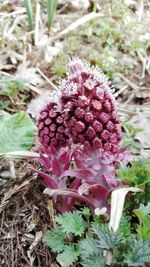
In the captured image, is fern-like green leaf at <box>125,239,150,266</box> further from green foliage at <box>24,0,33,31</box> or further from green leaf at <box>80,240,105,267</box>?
green foliage at <box>24,0,33,31</box>

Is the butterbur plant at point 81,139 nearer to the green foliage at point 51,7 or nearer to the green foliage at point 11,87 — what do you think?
the green foliage at point 11,87

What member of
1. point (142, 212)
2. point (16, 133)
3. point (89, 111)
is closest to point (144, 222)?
point (142, 212)

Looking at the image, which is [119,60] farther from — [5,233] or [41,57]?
[5,233]

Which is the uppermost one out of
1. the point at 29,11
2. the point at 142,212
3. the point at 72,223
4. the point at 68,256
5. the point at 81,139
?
the point at 29,11

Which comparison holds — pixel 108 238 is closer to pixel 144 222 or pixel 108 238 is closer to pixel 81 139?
pixel 144 222

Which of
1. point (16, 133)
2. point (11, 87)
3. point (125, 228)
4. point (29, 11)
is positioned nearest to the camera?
point (125, 228)

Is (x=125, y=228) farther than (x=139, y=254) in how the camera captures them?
Yes
